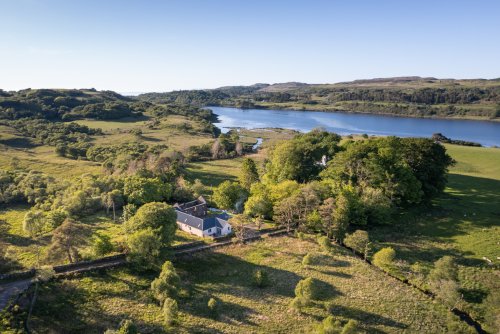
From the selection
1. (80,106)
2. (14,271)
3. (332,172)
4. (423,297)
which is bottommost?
(423,297)

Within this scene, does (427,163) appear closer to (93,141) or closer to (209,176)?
(209,176)

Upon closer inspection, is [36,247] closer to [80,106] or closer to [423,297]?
[423,297]

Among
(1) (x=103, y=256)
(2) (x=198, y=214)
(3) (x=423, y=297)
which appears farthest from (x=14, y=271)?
(3) (x=423, y=297)

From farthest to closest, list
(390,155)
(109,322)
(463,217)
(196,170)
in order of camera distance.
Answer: (196,170)
(390,155)
(463,217)
(109,322)

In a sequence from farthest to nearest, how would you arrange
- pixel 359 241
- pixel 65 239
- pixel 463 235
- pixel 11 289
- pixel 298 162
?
pixel 298 162, pixel 463 235, pixel 359 241, pixel 65 239, pixel 11 289

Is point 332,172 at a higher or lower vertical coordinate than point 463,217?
higher

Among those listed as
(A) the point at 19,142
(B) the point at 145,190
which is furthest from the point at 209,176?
(A) the point at 19,142
